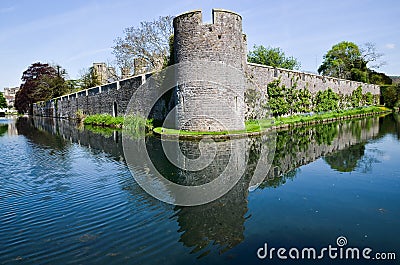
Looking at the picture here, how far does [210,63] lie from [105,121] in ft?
51.3

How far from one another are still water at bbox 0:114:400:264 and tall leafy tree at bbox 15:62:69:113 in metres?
49.1

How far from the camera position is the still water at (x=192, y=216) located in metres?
4.27

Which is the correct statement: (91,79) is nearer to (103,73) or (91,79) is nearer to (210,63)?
(103,73)

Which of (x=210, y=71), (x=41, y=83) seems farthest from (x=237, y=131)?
(x=41, y=83)

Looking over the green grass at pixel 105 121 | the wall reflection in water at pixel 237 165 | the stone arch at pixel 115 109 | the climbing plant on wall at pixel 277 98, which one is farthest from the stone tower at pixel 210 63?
the stone arch at pixel 115 109

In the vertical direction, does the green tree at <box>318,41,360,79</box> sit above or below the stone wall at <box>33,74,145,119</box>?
above

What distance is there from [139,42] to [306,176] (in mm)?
25809

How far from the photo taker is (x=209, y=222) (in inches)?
202

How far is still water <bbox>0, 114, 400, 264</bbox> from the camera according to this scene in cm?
427

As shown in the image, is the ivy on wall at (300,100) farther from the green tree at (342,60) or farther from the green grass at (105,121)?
the green tree at (342,60)

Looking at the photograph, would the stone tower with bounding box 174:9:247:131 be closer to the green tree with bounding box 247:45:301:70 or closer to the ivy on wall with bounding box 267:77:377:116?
the ivy on wall with bounding box 267:77:377:116

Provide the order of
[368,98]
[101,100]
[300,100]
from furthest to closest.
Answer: [368,98] → [101,100] → [300,100]

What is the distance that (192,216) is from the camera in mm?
5453

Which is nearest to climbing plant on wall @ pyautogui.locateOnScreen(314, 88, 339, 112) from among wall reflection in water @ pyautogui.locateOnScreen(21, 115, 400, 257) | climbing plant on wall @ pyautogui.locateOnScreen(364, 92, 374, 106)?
climbing plant on wall @ pyautogui.locateOnScreen(364, 92, 374, 106)
